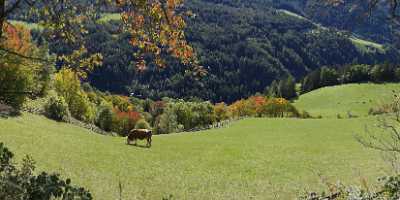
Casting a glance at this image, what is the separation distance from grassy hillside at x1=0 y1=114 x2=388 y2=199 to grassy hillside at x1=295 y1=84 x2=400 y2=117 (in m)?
106

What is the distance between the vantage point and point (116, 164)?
34.8 m

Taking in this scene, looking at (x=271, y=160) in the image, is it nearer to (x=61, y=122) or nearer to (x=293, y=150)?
(x=293, y=150)

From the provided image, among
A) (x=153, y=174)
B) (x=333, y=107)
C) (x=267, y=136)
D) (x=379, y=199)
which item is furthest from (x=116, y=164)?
(x=333, y=107)

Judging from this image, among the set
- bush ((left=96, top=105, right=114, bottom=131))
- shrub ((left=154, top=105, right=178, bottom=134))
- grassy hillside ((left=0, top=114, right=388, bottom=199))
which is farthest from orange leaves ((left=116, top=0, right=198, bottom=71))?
bush ((left=96, top=105, right=114, bottom=131))

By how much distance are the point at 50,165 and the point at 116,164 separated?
5.38 meters

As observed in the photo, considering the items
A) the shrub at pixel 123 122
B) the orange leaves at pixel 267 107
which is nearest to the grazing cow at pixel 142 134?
the shrub at pixel 123 122

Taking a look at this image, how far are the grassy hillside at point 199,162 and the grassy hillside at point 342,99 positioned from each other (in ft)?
347

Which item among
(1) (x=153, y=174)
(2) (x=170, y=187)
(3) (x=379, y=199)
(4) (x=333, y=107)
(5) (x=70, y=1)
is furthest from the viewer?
(4) (x=333, y=107)

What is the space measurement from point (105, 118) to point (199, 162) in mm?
78230

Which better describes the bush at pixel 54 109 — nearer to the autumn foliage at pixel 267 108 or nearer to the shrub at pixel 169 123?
the shrub at pixel 169 123

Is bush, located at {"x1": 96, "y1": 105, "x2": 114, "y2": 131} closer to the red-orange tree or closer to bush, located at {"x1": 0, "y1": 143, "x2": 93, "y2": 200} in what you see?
the red-orange tree

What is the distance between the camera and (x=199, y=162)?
133 ft

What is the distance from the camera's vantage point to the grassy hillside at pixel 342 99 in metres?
163

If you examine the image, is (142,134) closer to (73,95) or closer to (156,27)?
(156,27)
